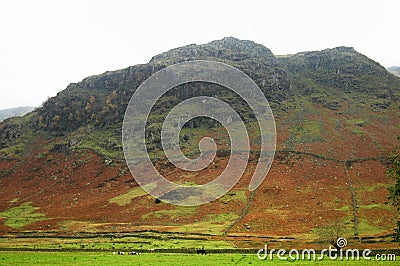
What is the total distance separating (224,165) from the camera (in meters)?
120

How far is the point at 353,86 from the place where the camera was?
18788 cm

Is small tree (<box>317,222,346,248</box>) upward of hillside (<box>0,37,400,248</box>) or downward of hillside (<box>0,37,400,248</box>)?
downward

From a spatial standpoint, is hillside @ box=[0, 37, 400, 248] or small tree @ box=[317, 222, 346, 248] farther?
hillside @ box=[0, 37, 400, 248]

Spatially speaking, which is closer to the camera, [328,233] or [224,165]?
[328,233]

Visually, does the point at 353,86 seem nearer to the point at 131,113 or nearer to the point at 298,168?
the point at 298,168

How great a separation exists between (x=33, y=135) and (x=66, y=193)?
7081cm

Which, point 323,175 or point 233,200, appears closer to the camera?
point 233,200

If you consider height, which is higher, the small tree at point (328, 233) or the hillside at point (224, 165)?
the hillside at point (224, 165)

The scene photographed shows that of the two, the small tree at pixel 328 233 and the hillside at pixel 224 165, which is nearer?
the small tree at pixel 328 233

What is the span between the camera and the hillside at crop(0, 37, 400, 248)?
7962 centimetres

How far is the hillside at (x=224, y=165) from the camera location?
79.6 m

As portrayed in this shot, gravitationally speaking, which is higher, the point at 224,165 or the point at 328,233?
the point at 224,165

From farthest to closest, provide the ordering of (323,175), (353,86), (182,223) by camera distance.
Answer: (353,86), (323,175), (182,223)

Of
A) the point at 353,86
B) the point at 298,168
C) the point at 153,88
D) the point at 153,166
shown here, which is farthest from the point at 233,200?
the point at 353,86
